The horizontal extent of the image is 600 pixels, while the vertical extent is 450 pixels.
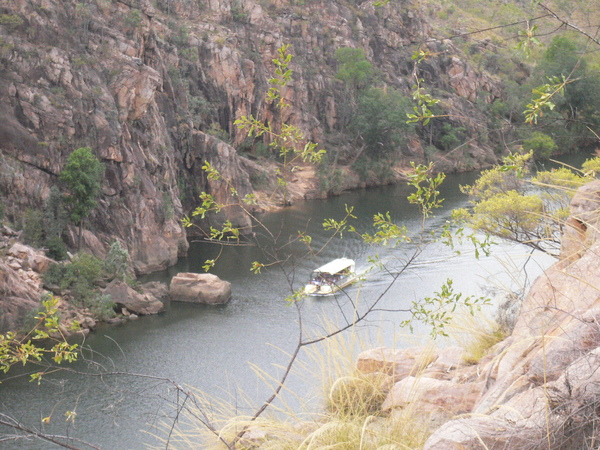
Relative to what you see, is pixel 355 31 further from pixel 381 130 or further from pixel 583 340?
pixel 583 340

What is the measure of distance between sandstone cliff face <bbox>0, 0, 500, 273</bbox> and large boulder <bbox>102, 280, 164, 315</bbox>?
559cm

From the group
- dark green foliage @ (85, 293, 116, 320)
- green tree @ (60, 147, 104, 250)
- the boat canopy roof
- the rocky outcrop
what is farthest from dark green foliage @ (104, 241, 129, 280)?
the rocky outcrop

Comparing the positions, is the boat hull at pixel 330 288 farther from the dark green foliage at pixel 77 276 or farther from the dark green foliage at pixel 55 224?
the dark green foliage at pixel 55 224

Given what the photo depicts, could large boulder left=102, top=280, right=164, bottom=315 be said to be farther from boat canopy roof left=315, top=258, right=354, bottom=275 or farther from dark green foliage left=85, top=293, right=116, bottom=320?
boat canopy roof left=315, top=258, right=354, bottom=275

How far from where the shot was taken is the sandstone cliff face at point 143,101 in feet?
105

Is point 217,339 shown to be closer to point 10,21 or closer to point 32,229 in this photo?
point 32,229

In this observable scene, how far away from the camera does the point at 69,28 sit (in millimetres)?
35875

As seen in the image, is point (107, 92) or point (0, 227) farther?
point (107, 92)

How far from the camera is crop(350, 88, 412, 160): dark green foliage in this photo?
185 feet

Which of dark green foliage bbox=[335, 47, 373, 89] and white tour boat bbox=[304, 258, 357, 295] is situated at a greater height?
dark green foliage bbox=[335, 47, 373, 89]

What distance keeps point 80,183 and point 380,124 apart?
31271 mm

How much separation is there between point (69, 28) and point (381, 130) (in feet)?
93.3

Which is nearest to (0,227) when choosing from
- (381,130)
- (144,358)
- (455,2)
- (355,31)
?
(144,358)

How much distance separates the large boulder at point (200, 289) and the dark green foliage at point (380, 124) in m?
31.1
